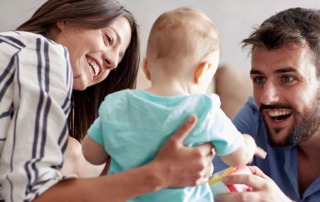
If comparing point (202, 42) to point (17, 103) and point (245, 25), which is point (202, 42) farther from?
point (245, 25)

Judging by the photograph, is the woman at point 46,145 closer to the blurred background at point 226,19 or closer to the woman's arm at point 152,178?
the woman's arm at point 152,178

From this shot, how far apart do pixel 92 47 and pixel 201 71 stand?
531 mm

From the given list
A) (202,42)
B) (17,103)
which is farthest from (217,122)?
(17,103)

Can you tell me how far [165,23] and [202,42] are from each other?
80 mm

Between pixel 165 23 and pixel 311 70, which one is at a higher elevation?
pixel 165 23

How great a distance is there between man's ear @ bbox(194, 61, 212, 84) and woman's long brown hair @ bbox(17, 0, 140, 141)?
0.53 m

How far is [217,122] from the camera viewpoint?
92 centimetres

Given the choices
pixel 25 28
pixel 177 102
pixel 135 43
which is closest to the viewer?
pixel 177 102

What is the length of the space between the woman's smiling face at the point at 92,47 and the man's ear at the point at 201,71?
1.70ft

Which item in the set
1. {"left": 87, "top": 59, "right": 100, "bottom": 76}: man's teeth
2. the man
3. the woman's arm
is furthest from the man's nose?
the woman's arm

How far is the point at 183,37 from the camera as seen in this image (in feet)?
2.95

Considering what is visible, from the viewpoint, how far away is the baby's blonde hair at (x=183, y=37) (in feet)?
2.96

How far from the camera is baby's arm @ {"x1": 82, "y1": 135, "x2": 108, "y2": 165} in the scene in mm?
983

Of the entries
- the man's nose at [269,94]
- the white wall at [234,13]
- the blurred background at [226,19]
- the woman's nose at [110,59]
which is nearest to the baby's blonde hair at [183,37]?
the woman's nose at [110,59]
